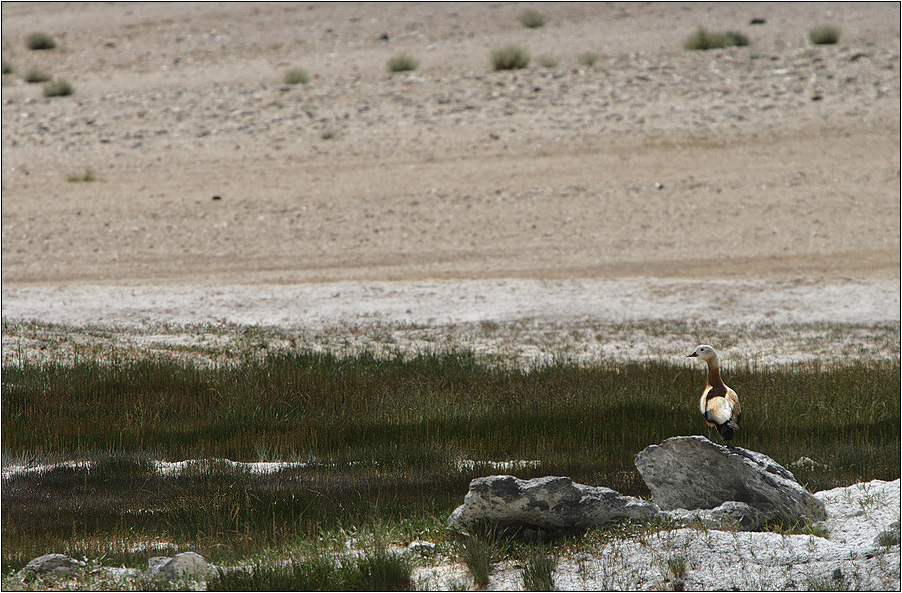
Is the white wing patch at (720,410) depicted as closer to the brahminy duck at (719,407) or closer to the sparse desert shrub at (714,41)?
the brahminy duck at (719,407)

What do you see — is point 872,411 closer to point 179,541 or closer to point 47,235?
point 179,541

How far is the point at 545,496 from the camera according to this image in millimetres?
5930

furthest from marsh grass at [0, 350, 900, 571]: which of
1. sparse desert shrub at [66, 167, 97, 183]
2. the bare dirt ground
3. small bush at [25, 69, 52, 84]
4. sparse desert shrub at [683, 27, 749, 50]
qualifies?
small bush at [25, 69, 52, 84]

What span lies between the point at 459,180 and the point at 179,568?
813 inches

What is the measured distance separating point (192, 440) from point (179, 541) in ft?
7.92

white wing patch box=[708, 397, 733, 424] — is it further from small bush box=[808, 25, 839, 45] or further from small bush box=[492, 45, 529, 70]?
small bush box=[808, 25, 839, 45]

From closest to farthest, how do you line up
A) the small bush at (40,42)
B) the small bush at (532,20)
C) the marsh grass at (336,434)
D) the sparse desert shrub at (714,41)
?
the marsh grass at (336,434), the sparse desert shrub at (714,41), the small bush at (532,20), the small bush at (40,42)

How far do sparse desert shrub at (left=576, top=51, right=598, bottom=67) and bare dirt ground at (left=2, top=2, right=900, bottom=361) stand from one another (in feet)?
1.74

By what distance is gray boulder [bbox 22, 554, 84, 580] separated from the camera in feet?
17.7

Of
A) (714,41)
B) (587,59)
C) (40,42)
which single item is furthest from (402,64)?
(40,42)

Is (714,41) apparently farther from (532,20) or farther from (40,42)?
(40,42)

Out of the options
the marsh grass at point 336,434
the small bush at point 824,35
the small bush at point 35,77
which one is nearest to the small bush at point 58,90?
the small bush at point 35,77

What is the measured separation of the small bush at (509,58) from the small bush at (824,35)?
30.8 ft

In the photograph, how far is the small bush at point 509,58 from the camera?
1200 inches
